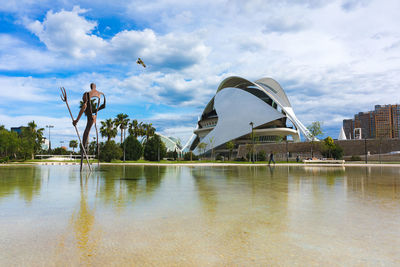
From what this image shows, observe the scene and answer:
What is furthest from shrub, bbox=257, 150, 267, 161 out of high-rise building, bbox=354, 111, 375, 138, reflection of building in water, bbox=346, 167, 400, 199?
high-rise building, bbox=354, 111, 375, 138

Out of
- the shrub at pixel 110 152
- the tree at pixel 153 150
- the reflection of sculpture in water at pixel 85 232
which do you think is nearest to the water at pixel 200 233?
the reflection of sculpture in water at pixel 85 232

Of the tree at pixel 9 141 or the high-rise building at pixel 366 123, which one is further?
the high-rise building at pixel 366 123

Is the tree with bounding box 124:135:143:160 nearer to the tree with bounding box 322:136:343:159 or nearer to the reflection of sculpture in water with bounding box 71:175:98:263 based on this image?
the tree with bounding box 322:136:343:159

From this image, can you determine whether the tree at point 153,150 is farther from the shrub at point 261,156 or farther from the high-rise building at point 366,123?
the high-rise building at point 366,123

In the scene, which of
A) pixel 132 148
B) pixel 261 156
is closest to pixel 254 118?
pixel 261 156

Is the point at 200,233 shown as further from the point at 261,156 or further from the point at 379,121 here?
the point at 379,121

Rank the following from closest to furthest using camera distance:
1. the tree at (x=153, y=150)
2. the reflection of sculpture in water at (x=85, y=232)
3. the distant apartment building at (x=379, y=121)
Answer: the reflection of sculpture in water at (x=85, y=232)
the tree at (x=153, y=150)
the distant apartment building at (x=379, y=121)

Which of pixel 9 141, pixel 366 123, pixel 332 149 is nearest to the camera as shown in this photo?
pixel 332 149

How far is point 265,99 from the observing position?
69.6m

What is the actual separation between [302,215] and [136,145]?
1874 inches

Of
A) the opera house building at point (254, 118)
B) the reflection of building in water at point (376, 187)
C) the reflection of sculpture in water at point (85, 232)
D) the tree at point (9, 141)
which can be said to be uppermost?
the opera house building at point (254, 118)

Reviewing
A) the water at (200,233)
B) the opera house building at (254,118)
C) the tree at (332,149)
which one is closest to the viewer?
the water at (200,233)

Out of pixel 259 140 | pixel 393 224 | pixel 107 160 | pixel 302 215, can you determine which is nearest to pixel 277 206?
pixel 302 215

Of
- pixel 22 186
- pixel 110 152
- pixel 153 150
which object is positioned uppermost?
pixel 153 150
